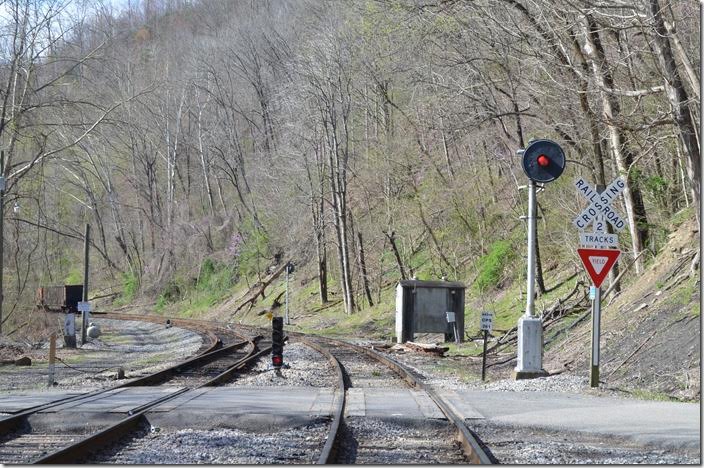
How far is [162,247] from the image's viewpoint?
256 ft

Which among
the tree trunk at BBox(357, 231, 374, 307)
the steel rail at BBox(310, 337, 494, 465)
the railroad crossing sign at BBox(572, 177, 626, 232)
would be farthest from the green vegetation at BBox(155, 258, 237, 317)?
the railroad crossing sign at BBox(572, 177, 626, 232)

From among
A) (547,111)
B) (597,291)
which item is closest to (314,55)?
(547,111)

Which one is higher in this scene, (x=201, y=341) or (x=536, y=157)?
(x=536, y=157)

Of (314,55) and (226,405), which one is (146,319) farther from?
(226,405)

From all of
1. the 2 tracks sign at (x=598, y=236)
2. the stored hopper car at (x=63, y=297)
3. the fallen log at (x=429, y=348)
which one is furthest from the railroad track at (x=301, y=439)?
the stored hopper car at (x=63, y=297)

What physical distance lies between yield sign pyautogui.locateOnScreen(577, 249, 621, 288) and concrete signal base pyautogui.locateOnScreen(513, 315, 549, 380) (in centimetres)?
251

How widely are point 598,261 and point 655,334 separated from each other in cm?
341

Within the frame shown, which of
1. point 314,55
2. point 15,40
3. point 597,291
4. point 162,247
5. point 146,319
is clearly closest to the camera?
point 597,291

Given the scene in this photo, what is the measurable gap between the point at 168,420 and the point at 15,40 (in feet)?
76.7

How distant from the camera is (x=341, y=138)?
54.2 metres

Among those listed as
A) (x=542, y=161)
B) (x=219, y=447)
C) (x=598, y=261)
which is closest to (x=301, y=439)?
(x=219, y=447)

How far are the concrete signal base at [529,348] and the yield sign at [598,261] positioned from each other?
2508 millimetres

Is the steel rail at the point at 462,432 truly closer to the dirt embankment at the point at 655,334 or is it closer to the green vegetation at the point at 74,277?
the dirt embankment at the point at 655,334

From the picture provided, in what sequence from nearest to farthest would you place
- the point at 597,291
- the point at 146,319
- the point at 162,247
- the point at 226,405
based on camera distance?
1. the point at 226,405
2. the point at 597,291
3. the point at 146,319
4. the point at 162,247
